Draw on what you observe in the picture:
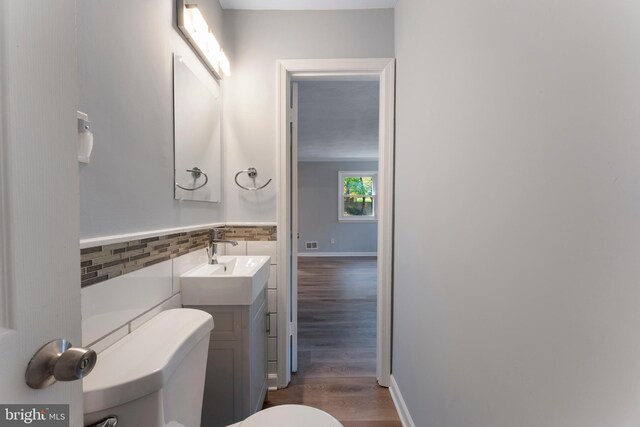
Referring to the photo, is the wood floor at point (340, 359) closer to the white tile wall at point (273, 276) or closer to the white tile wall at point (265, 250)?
the white tile wall at point (273, 276)

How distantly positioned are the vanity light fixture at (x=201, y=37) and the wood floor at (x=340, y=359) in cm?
200

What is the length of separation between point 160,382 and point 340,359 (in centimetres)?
177

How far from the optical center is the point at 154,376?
66 centimetres

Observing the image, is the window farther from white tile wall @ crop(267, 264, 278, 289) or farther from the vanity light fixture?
the vanity light fixture

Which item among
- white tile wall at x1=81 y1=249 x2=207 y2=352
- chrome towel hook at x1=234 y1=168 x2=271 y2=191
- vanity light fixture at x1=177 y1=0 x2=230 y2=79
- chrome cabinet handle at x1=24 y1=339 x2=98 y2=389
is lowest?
white tile wall at x1=81 y1=249 x2=207 y2=352

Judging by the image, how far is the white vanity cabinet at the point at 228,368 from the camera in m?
1.27

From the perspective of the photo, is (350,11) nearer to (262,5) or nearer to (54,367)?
(262,5)

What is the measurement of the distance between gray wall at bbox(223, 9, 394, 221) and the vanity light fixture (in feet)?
0.52

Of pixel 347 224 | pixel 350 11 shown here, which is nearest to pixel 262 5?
pixel 350 11

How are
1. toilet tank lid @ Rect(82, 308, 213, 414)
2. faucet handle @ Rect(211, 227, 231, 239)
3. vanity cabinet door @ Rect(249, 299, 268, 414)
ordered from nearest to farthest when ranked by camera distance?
toilet tank lid @ Rect(82, 308, 213, 414) → vanity cabinet door @ Rect(249, 299, 268, 414) → faucet handle @ Rect(211, 227, 231, 239)

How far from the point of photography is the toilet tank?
2.04ft

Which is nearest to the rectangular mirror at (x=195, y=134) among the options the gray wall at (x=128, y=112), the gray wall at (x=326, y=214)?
the gray wall at (x=128, y=112)

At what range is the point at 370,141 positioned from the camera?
471cm

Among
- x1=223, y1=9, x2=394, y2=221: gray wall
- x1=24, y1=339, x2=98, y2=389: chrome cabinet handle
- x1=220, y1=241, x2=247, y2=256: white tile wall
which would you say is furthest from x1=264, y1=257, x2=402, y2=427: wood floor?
x1=24, y1=339, x2=98, y2=389: chrome cabinet handle
